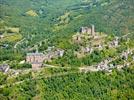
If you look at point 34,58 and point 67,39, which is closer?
point 34,58

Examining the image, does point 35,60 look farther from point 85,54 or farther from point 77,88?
point 77,88

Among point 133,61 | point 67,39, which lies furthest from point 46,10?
point 133,61

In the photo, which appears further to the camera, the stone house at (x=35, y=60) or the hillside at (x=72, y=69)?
the stone house at (x=35, y=60)

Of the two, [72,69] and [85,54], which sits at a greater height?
[85,54]

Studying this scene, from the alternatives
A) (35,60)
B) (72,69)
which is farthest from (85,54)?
(35,60)

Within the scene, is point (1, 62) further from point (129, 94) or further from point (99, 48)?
point (129, 94)

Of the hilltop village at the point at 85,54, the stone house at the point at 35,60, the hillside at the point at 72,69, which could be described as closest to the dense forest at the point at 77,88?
the hillside at the point at 72,69

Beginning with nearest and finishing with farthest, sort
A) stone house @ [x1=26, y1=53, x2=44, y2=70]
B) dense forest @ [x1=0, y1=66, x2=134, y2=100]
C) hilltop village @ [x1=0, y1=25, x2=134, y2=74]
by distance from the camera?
dense forest @ [x1=0, y1=66, x2=134, y2=100]
stone house @ [x1=26, y1=53, x2=44, y2=70]
hilltop village @ [x1=0, y1=25, x2=134, y2=74]

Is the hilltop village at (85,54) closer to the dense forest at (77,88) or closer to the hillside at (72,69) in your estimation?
the hillside at (72,69)

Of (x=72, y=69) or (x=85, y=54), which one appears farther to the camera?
(x=85, y=54)

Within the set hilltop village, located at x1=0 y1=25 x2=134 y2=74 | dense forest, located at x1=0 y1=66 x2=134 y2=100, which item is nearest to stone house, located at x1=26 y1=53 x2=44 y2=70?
hilltop village, located at x1=0 y1=25 x2=134 y2=74

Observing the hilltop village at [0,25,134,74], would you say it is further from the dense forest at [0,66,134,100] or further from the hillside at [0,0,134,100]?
the dense forest at [0,66,134,100]
